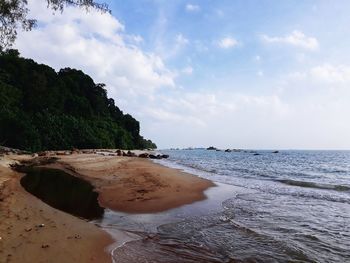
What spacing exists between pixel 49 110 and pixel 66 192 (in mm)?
54265

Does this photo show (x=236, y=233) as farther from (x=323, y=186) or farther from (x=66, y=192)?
(x=323, y=186)

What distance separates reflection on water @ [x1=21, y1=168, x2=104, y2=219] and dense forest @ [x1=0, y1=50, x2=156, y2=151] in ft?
84.1

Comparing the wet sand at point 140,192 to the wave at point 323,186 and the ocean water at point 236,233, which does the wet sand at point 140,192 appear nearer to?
the ocean water at point 236,233

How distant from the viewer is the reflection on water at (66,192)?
1291 cm

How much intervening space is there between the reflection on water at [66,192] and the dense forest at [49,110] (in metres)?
25.6

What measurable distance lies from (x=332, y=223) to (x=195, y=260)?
7.19 metres

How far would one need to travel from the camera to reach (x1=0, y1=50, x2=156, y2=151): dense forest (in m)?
49.6

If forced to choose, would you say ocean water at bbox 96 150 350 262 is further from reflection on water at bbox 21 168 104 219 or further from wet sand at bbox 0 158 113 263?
reflection on water at bbox 21 168 104 219

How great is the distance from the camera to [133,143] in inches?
4289

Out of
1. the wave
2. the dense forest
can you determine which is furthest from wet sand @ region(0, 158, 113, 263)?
the dense forest

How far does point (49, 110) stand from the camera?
219ft

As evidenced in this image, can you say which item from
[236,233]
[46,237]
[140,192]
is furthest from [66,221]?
[140,192]

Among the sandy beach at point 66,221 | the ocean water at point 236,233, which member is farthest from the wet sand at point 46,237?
the ocean water at point 236,233

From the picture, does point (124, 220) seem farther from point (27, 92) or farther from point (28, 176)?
point (27, 92)
